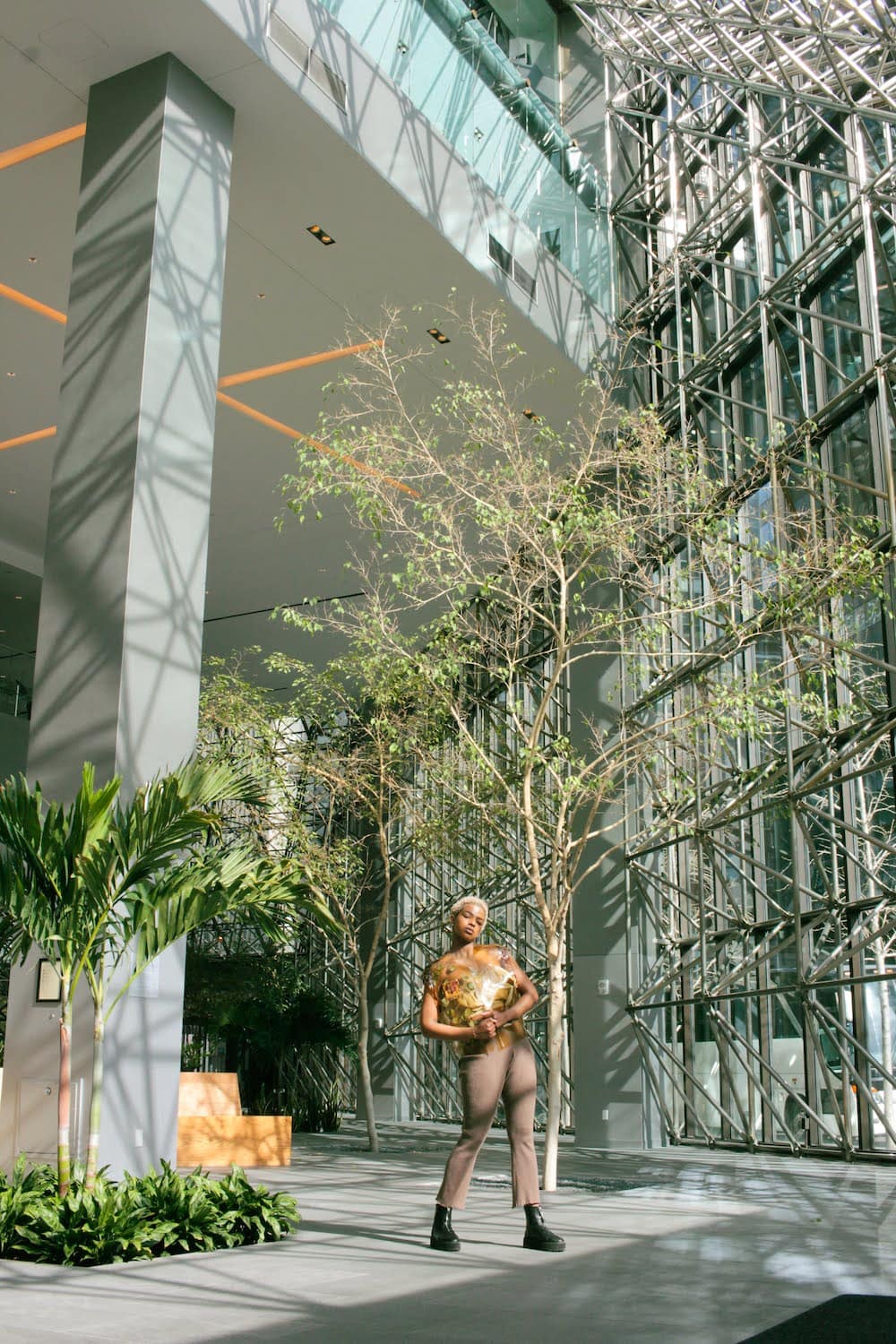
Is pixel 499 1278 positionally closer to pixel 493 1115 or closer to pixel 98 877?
pixel 493 1115

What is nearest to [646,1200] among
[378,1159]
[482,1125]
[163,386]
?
[482,1125]

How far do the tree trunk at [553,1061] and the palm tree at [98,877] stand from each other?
11.4 ft

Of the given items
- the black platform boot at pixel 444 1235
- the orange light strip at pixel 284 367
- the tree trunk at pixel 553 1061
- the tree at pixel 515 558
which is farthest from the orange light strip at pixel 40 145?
the black platform boot at pixel 444 1235

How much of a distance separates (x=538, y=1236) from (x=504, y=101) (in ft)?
37.1

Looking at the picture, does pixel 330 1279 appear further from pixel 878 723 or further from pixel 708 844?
pixel 708 844

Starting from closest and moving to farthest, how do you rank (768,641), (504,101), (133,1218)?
(133,1218) < (768,641) < (504,101)

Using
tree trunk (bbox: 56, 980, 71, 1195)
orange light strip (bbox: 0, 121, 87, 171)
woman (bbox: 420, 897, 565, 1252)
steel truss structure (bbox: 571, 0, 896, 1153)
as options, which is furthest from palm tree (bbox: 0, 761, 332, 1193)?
orange light strip (bbox: 0, 121, 87, 171)

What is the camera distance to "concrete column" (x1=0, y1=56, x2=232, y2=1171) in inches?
302

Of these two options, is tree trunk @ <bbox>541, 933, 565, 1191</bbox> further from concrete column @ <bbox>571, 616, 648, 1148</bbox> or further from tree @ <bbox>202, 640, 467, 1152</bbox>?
concrete column @ <bbox>571, 616, 648, 1148</bbox>

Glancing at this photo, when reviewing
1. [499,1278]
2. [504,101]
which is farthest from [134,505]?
[504,101]

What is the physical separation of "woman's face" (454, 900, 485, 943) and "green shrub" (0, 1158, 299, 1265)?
1596 millimetres

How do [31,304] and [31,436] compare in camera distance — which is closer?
[31,304]

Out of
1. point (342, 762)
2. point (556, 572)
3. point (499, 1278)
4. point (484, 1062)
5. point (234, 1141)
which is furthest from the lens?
point (342, 762)

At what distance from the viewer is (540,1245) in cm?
577
